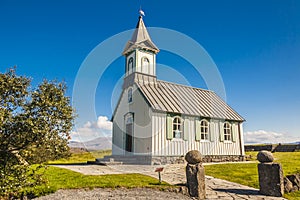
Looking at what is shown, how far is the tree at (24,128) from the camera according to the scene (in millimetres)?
5316

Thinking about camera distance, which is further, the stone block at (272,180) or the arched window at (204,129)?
the arched window at (204,129)

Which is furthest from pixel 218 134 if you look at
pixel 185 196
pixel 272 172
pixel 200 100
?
pixel 185 196

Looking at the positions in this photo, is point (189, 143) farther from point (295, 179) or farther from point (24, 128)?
point (24, 128)

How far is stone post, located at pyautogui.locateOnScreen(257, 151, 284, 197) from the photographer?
8141 millimetres

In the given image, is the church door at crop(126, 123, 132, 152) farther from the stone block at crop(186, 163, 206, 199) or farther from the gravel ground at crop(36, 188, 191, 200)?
the stone block at crop(186, 163, 206, 199)

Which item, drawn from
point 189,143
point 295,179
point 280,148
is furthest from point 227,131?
point 280,148

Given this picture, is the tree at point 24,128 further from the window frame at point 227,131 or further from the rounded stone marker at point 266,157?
the window frame at point 227,131

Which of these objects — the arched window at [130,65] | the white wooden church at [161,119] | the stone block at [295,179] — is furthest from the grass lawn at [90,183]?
the arched window at [130,65]

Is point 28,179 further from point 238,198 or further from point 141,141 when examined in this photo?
point 141,141

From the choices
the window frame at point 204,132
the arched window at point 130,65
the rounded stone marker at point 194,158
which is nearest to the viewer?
the rounded stone marker at point 194,158

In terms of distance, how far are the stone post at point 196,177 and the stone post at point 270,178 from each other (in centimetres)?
241

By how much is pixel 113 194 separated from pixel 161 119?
8.62m

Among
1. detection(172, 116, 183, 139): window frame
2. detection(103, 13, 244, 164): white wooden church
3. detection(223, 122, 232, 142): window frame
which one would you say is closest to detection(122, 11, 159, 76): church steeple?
detection(103, 13, 244, 164): white wooden church

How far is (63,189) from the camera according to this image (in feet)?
25.2
